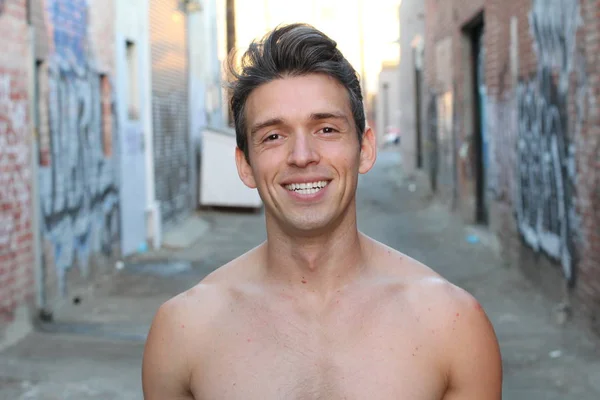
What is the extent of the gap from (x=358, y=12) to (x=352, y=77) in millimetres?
42713

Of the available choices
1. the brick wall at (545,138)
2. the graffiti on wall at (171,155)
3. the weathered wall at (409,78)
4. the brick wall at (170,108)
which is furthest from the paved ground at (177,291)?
the weathered wall at (409,78)

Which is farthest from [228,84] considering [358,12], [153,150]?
[358,12]

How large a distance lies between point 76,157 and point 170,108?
566 centimetres

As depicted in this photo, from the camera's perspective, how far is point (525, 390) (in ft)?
17.5

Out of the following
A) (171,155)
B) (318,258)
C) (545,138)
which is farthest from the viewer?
(171,155)

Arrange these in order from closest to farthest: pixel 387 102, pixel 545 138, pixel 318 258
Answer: pixel 318 258 < pixel 545 138 < pixel 387 102

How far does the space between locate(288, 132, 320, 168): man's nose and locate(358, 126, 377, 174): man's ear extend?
9.3 inches

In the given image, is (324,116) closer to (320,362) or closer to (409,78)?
(320,362)

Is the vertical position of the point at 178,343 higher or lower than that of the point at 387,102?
lower

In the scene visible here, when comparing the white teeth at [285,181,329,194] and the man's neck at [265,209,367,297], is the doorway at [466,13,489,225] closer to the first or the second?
the man's neck at [265,209,367,297]

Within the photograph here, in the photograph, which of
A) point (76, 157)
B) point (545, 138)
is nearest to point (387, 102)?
point (76, 157)

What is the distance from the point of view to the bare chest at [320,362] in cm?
220

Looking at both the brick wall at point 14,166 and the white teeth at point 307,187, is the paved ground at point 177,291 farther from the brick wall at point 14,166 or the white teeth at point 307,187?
the white teeth at point 307,187

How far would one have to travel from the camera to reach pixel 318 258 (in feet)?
7.88
